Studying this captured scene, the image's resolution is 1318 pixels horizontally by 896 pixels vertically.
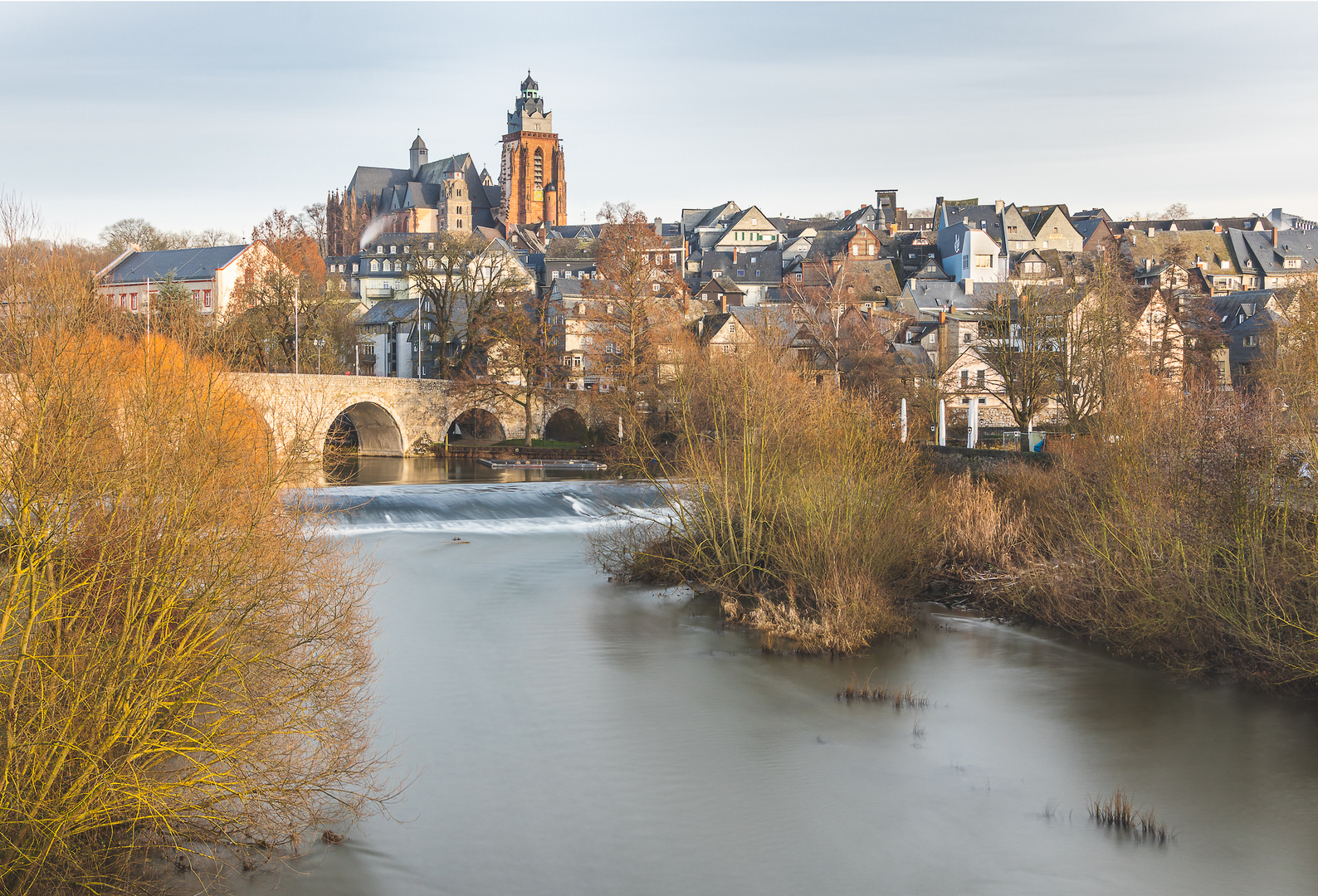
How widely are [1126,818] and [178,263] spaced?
61961 millimetres

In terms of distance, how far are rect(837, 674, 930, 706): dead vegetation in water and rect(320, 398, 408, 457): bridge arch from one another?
114ft

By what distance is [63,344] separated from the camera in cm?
706

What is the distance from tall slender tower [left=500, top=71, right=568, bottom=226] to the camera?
109500 millimetres

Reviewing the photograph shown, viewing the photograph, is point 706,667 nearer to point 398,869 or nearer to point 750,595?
point 750,595

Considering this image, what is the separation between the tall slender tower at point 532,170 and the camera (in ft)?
359

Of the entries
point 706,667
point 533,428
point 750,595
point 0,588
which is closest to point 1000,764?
point 706,667

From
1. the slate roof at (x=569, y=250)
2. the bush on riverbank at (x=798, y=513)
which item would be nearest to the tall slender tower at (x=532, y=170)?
the slate roof at (x=569, y=250)

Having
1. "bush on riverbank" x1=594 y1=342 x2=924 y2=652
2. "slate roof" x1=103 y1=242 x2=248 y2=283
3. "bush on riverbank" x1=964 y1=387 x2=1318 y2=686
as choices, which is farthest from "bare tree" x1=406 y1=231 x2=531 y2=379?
"bush on riverbank" x1=964 y1=387 x2=1318 y2=686

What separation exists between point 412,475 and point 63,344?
3171 centimetres

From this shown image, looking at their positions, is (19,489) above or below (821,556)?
above

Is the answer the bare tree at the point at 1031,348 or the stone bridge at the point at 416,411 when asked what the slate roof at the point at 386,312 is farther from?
the bare tree at the point at 1031,348

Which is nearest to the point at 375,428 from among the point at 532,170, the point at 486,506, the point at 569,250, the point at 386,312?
the point at 386,312

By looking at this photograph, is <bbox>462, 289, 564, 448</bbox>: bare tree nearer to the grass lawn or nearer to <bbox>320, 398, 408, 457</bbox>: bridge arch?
the grass lawn

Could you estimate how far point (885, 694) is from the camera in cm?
1331
